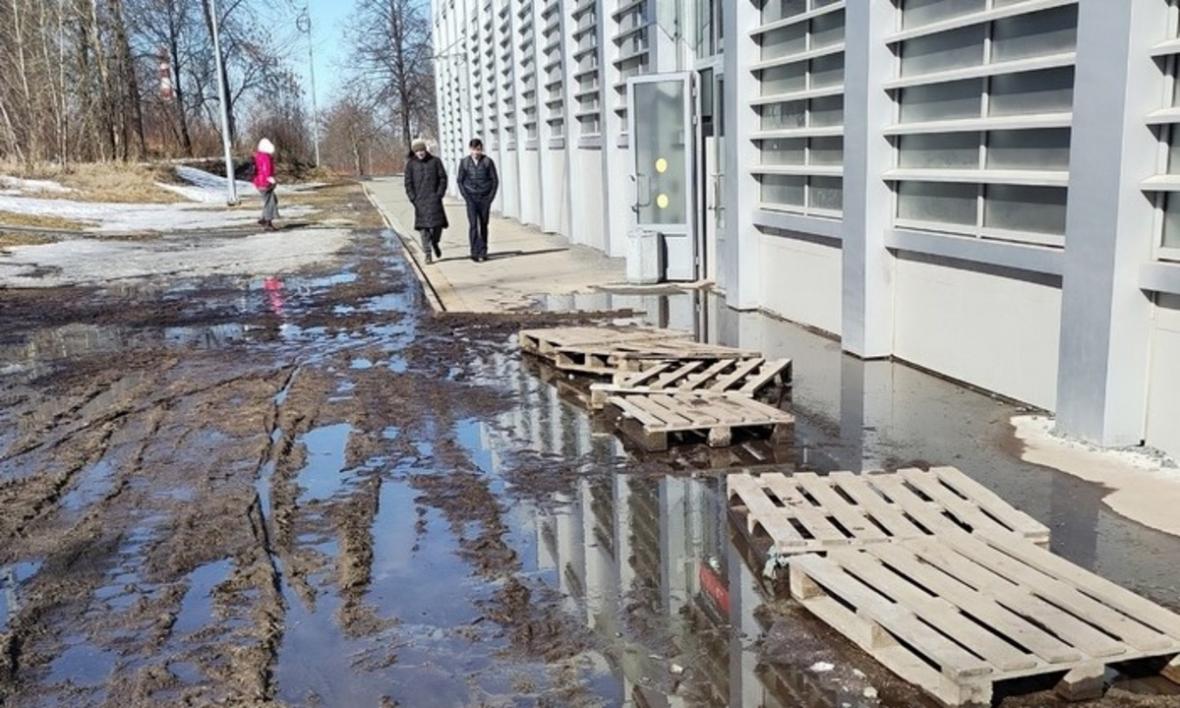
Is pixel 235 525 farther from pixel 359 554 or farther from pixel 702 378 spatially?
pixel 702 378

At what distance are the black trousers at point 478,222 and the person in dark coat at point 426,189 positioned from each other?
1.59 ft

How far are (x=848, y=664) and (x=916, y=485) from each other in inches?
71.4

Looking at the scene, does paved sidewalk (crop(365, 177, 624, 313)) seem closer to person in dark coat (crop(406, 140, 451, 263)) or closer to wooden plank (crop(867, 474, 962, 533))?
person in dark coat (crop(406, 140, 451, 263))

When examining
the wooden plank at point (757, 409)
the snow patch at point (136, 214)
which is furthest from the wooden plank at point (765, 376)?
the snow patch at point (136, 214)

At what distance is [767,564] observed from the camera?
15.5 feet

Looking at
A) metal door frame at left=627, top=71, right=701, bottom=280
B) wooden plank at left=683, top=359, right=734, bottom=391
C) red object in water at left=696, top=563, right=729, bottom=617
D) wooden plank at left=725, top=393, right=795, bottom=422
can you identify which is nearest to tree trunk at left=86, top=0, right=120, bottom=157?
metal door frame at left=627, top=71, right=701, bottom=280

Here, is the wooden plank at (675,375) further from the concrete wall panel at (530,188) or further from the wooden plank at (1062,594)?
the concrete wall panel at (530,188)

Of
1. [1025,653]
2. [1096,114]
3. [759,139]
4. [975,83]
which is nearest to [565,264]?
[759,139]

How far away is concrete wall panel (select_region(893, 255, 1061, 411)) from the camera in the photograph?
6957 millimetres

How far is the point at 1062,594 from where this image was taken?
4039 millimetres

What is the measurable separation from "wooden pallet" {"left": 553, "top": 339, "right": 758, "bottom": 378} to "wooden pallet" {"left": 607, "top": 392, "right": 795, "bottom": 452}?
1119mm

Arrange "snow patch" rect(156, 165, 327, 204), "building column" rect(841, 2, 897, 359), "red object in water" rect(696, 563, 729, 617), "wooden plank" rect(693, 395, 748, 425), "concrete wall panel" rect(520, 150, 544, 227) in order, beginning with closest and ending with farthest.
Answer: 1. "red object in water" rect(696, 563, 729, 617)
2. "wooden plank" rect(693, 395, 748, 425)
3. "building column" rect(841, 2, 897, 359)
4. "concrete wall panel" rect(520, 150, 544, 227)
5. "snow patch" rect(156, 165, 327, 204)

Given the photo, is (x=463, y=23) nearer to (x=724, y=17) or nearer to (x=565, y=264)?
(x=565, y=264)

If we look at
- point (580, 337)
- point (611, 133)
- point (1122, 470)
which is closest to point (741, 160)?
point (580, 337)
